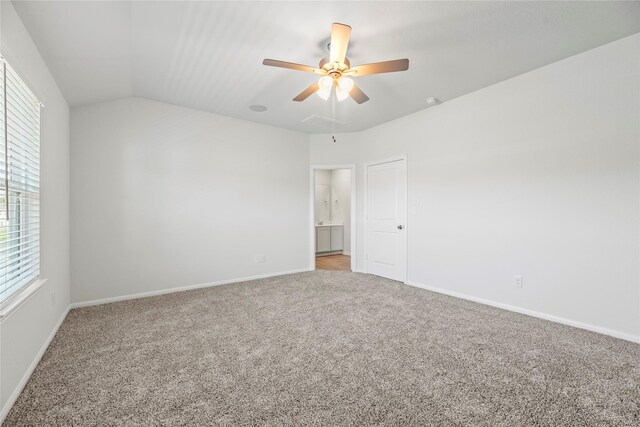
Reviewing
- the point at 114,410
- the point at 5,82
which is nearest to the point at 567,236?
the point at 114,410

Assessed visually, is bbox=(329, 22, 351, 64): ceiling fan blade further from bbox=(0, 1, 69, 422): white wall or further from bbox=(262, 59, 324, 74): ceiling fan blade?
bbox=(0, 1, 69, 422): white wall

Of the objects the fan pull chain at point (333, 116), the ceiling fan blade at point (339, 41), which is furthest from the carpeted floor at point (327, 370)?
the fan pull chain at point (333, 116)

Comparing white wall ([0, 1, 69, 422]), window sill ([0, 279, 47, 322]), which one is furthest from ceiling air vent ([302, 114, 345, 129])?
window sill ([0, 279, 47, 322])

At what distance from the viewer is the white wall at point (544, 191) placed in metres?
2.54

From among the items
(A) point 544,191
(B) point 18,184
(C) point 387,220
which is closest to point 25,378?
(B) point 18,184

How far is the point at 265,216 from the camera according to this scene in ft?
16.1

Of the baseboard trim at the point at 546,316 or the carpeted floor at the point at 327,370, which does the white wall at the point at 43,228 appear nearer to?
the carpeted floor at the point at 327,370

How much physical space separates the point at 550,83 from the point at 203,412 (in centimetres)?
411

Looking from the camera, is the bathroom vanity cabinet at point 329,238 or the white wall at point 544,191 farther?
the bathroom vanity cabinet at point 329,238

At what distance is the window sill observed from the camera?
167 centimetres

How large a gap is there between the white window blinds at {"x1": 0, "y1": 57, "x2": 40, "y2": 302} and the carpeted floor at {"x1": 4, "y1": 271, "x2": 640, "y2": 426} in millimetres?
752

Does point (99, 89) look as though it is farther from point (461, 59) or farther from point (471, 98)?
point (471, 98)

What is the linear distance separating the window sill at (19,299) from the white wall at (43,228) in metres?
0.04

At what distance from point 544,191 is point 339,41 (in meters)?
2.60
